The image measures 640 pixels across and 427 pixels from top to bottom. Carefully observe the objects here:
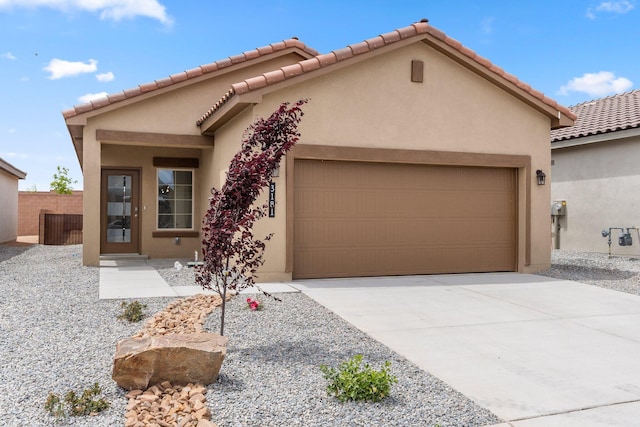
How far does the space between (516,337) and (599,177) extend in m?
11.9

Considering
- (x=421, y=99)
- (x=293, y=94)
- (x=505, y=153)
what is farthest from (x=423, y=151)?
(x=293, y=94)

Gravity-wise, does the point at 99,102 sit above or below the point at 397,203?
above

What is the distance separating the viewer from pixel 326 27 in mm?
14281

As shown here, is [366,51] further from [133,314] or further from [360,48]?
[133,314]

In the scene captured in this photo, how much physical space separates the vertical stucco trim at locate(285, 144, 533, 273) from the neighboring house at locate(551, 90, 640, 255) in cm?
521

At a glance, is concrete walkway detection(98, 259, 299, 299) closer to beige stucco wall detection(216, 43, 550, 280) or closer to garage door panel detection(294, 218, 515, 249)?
beige stucco wall detection(216, 43, 550, 280)

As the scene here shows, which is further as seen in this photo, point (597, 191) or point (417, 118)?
point (597, 191)

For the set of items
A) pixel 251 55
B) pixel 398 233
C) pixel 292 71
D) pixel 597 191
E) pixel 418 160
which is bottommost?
pixel 398 233

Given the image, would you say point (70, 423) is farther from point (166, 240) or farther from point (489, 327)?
point (166, 240)

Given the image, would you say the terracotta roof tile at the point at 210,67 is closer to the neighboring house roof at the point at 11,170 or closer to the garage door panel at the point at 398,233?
→ the garage door panel at the point at 398,233

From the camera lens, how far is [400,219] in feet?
37.6

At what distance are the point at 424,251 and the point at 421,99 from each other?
122 inches

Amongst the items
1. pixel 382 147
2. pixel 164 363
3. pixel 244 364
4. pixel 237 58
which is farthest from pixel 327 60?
pixel 164 363

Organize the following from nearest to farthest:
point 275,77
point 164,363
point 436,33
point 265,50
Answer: point 164,363 < point 275,77 < point 436,33 < point 265,50
